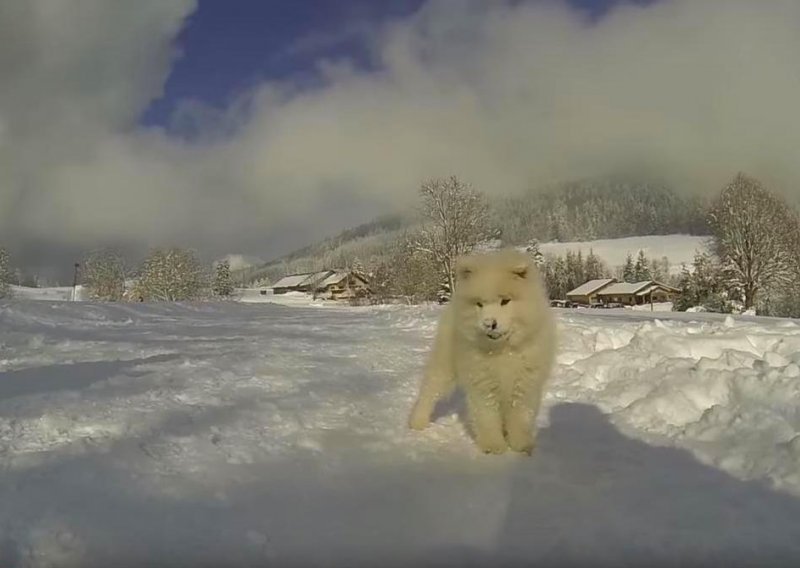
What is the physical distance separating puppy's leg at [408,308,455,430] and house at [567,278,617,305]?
83.3 metres

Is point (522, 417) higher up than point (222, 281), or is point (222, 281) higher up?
point (222, 281)

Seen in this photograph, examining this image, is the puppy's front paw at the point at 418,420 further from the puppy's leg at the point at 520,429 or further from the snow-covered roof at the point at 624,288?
the snow-covered roof at the point at 624,288

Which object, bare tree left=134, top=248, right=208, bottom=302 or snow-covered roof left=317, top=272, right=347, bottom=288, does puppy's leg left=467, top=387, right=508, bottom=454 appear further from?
snow-covered roof left=317, top=272, right=347, bottom=288

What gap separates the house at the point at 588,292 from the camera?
84625mm

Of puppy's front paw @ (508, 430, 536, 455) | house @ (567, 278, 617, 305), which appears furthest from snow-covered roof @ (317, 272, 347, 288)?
puppy's front paw @ (508, 430, 536, 455)

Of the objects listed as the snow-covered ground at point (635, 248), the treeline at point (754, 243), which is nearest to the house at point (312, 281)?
the snow-covered ground at point (635, 248)

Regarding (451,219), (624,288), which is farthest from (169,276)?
(624,288)

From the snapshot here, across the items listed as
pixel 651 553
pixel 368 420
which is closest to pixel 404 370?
pixel 368 420

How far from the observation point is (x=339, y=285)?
275 ft

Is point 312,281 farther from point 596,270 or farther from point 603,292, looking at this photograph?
point 596,270

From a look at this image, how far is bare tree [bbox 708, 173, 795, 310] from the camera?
38594mm

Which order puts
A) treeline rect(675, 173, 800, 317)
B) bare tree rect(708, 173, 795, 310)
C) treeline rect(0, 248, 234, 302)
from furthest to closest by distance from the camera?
treeline rect(0, 248, 234, 302) < bare tree rect(708, 173, 795, 310) < treeline rect(675, 173, 800, 317)

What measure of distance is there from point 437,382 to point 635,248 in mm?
119582

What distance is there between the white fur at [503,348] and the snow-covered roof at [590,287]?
85.2 m
